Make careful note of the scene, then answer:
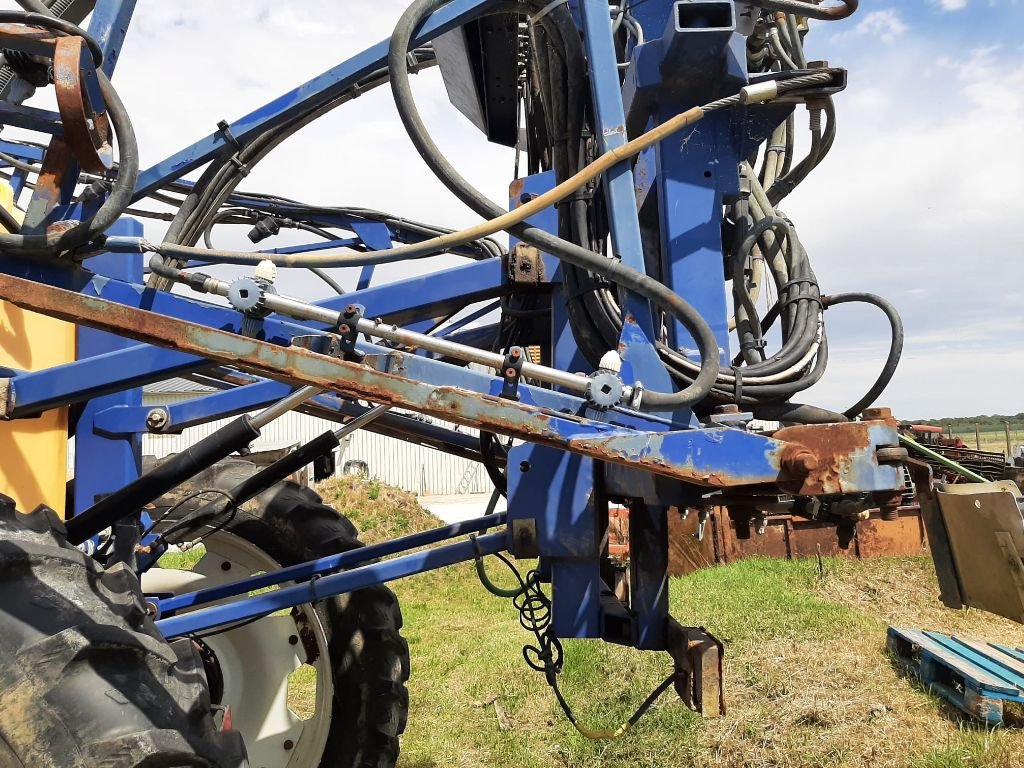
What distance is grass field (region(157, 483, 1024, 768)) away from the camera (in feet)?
13.8

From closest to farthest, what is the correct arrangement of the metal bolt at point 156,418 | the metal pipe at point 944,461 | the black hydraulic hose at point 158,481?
the metal pipe at point 944,461 → the black hydraulic hose at point 158,481 → the metal bolt at point 156,418

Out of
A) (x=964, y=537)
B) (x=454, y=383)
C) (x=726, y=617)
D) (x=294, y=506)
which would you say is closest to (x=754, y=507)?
(x=964, y=537)

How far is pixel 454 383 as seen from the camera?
2.01 metres

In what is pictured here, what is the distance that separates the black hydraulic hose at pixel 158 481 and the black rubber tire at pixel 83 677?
2.72 feet

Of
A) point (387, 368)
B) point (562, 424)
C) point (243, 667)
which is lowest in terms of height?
point (243, 667)

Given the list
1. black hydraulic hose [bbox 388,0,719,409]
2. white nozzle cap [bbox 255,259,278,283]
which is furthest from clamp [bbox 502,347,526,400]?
white nozzle cap [bbox 255,259,278,283]

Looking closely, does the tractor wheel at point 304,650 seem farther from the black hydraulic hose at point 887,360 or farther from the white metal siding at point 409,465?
the white metal siding at point 409,465

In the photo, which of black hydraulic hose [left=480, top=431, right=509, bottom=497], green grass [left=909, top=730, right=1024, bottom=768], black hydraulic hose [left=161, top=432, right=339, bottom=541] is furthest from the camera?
green grass [left=909, top=730, right=1024, bottom=768]

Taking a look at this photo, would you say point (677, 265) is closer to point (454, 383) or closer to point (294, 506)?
point (454, 383)

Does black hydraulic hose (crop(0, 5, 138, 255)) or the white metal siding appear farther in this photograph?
the white metal siding

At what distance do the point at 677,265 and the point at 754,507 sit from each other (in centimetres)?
77

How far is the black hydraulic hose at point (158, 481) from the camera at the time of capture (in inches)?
103

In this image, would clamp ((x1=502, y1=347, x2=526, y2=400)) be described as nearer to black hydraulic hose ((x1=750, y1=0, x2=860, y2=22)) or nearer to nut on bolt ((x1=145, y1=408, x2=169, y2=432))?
black hydraulic hose ((x1=750, y1=0, x2=860, y2=22))

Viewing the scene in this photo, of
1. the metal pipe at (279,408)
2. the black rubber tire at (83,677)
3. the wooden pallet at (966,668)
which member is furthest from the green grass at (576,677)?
the black rubber tire at (83,677)
